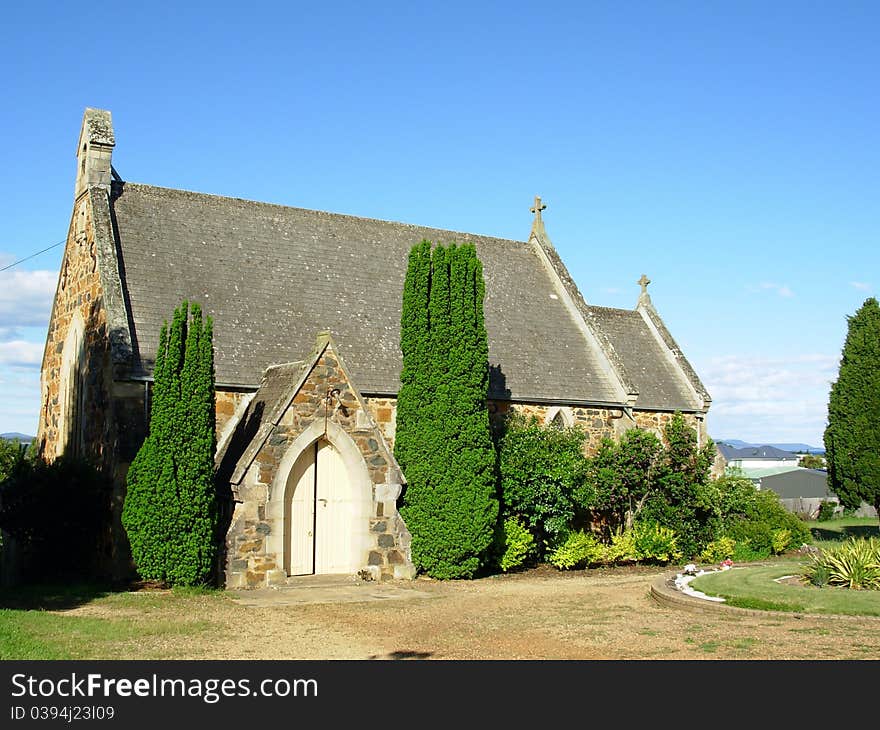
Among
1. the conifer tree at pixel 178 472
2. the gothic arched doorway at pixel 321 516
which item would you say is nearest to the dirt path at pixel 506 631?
the conifer tree at pixel 178 472

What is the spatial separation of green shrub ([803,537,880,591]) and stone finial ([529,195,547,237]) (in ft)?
51.7

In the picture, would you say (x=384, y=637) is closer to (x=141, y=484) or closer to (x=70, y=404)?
(x=141, y=484)

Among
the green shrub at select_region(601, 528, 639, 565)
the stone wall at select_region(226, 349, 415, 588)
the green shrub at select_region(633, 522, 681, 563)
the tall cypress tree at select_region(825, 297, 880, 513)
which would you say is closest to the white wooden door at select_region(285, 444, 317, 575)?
the stone wall at select_region(226, 349, 415, 588)

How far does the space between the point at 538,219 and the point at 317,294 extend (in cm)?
969

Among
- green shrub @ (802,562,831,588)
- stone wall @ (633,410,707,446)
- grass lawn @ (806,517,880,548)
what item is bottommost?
grass lawn @ (806,517,880,548)

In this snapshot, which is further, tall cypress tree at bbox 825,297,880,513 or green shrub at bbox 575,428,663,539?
tall cypress tree at bbox 825,297,880,513

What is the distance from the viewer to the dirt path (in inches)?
448

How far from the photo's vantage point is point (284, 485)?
59.9ft

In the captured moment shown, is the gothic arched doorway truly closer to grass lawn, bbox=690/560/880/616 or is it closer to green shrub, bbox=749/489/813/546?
grass lawn, bbox=690/560/880/616

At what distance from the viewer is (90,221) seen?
21719 millimetres

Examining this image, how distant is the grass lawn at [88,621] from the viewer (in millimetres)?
11031

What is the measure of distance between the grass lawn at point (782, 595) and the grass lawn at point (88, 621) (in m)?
8.34
